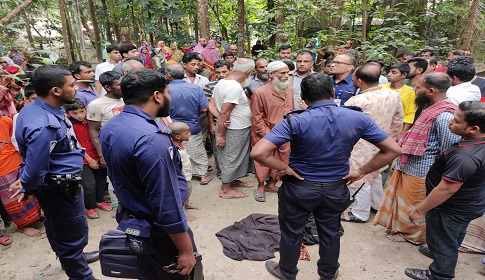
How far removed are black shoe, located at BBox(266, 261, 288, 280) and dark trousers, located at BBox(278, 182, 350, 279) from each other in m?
0.15

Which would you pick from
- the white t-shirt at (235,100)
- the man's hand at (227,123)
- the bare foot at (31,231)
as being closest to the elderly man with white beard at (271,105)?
the white t-shirt at (235,100)

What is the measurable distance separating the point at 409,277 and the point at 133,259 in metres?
2.62

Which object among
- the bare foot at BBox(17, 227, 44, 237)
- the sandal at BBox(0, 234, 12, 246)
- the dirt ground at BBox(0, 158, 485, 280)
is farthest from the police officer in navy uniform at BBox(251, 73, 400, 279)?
the sandal at BBox(0, 234, 12, 246)

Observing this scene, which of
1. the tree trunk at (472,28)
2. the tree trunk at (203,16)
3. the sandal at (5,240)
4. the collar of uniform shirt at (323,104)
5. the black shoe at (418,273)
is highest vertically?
the tree trunk at (203,16)

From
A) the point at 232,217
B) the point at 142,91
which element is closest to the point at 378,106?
the point at 232,217

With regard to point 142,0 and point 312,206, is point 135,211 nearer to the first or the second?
point 312,206

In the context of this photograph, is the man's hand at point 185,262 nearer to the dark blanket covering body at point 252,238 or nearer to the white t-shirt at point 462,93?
the dark blanket covering body at point 252,238

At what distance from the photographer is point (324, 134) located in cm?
229

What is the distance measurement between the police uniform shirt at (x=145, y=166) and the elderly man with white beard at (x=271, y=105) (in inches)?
106

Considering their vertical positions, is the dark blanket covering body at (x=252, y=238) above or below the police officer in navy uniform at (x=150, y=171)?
below

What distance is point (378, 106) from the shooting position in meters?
3.46

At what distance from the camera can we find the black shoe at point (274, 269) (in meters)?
2.86

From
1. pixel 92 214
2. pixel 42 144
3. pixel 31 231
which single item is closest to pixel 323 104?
pixel 42 144

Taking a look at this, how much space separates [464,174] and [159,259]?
7.52 ft
